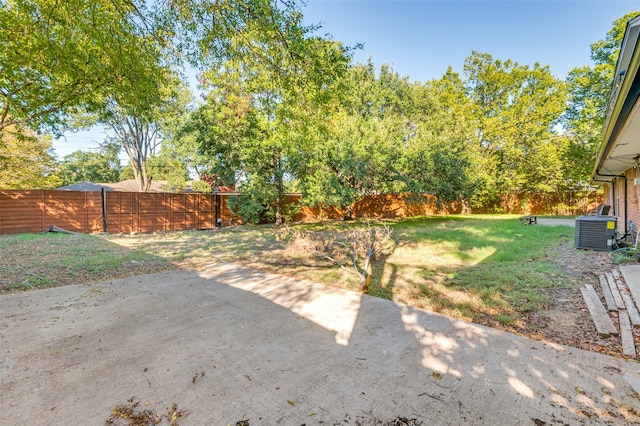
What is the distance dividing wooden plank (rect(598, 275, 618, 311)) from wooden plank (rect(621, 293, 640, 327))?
4.4 inches

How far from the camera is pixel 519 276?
505 centimetres

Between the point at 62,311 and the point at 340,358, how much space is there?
3.49m

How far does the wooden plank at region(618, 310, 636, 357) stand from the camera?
2602 millimetres

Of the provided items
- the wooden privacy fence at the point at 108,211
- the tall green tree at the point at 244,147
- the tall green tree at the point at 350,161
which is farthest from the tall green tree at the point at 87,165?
the tall green tree at the point at 350,161

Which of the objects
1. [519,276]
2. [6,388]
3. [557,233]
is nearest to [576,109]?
[557,233]

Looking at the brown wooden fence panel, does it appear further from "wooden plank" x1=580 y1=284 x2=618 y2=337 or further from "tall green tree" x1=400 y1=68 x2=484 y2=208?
"wooden plank" x1=580 y1=284 x2=618 y2=337

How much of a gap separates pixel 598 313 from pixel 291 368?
3.49m

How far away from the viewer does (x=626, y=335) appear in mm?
2863

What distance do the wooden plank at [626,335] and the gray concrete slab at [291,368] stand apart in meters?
0.23

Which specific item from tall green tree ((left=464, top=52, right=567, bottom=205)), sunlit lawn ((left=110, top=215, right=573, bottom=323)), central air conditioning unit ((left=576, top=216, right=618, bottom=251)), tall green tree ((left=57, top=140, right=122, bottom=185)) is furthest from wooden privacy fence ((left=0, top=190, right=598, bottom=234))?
tall green tree ((left=57, top=140, right=122, bottom=185))

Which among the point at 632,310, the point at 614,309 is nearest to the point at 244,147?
the point at 614,309

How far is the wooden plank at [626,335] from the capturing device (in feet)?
8.54

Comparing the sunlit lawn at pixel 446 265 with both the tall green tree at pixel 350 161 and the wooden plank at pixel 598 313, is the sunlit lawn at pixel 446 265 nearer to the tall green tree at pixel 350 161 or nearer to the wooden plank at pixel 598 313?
the wooden plank at pixel 598 313

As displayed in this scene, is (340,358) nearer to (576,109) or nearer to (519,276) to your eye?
(519,276)
